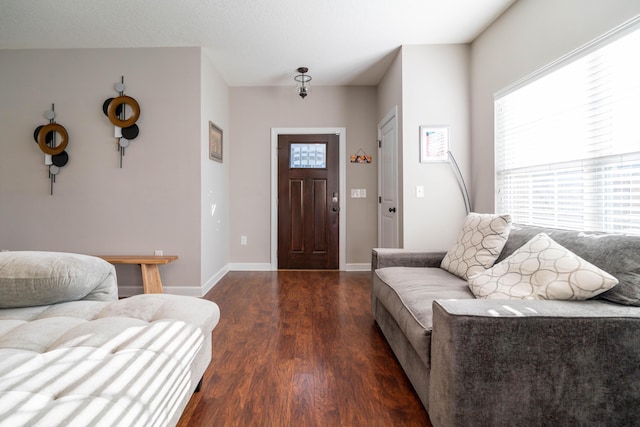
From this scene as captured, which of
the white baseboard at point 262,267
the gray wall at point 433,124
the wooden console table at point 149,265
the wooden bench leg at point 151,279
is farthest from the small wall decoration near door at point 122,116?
the gray wall at point 433,124

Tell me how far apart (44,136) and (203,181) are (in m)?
1.67

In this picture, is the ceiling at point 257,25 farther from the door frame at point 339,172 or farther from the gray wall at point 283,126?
the door frame at point 339,172

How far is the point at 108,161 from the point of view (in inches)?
135

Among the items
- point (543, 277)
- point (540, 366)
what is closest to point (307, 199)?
point (543, 277)

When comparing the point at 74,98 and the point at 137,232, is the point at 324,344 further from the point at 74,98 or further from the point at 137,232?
the point at 74,98

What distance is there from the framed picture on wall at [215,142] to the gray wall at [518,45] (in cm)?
283

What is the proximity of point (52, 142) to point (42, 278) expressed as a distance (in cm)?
273

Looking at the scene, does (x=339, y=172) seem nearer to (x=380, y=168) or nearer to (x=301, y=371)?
(x=380, y=168)

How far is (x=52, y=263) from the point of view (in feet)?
4.90

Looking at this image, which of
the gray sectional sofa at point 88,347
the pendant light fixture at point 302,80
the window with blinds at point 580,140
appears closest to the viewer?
the gray sectional sofa at point 88,347

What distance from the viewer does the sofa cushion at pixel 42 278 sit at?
142 centimetres

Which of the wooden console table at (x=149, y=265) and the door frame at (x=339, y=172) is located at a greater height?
the door frame at (x=339, y=172)

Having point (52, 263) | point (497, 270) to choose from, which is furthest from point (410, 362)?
point (52, 263)

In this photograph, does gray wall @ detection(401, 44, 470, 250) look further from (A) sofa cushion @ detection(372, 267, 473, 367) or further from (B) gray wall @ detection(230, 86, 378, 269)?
(B) gray wall @ detection(230, 86, 378, 269)
